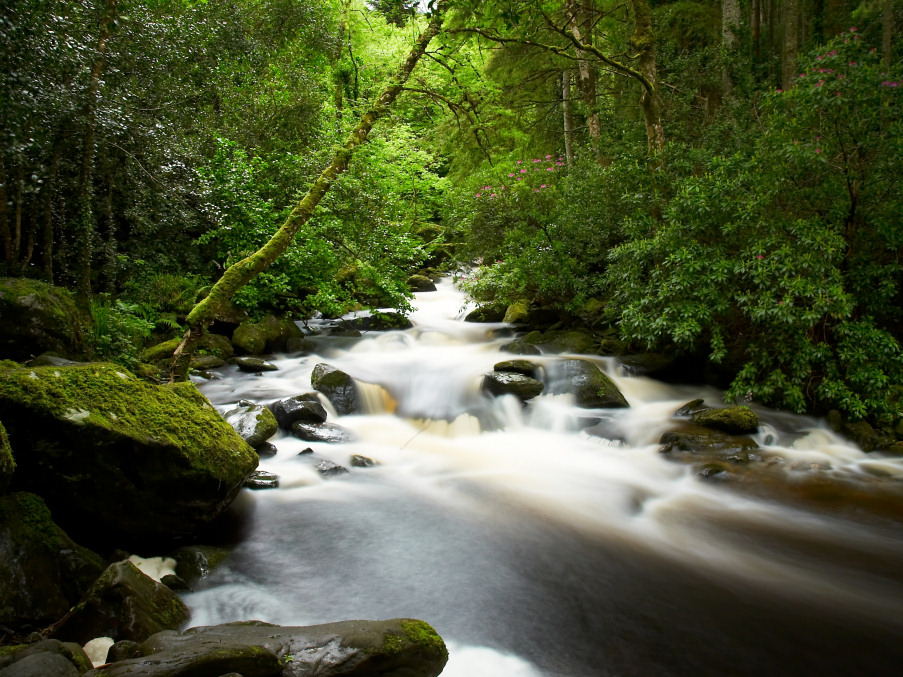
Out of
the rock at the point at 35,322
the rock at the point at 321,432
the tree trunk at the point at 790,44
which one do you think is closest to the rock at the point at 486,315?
the rock at the point at 321,432

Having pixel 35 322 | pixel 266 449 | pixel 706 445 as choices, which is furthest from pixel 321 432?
pixel 706 445

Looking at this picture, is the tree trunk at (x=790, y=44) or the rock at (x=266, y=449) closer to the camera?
the rock at (x=266, y=449)

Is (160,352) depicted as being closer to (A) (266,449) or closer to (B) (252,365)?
(B) (252,365)

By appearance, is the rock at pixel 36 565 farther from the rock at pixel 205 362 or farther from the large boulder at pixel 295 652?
the rock at pixel 205 362

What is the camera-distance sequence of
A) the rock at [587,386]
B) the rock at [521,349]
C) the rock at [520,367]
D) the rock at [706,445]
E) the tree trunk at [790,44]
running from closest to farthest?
1. the rock at [706,445]
2. the rock at [587,386]
3. the rock at [520,367]
4. the rock at [521,349]
5. the tree trunk at [790,44]

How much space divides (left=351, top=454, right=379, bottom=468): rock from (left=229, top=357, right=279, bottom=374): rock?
4.10 meters

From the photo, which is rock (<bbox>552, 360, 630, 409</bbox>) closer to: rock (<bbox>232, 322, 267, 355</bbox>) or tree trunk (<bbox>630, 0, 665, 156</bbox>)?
tree trunk (<bbox>630, 0, 665, 156</bbox>)

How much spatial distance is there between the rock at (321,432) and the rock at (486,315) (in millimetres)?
7584

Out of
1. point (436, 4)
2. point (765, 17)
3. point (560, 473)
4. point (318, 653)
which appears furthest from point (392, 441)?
point (765, 17)

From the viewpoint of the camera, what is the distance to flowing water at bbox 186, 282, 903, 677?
379 cm

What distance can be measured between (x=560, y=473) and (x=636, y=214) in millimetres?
4927

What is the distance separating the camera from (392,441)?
817cm

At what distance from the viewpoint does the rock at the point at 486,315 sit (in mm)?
14883

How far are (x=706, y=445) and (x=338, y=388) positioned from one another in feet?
19.4
